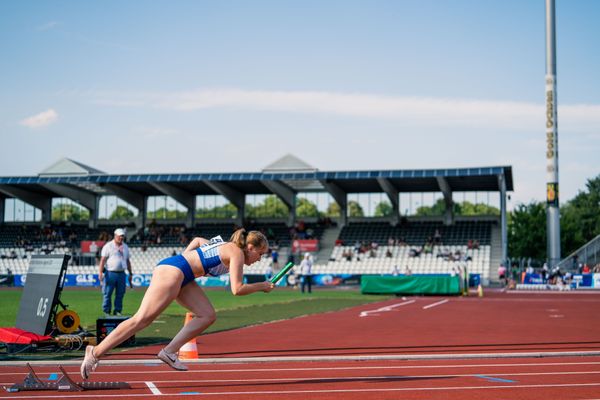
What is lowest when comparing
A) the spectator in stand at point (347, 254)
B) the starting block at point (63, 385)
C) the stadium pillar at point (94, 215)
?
the starting block at point (63, 385)

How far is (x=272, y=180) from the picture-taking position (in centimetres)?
5928

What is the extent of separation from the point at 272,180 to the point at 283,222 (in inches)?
264

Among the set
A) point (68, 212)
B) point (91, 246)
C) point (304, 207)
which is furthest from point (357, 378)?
point (304, 207)

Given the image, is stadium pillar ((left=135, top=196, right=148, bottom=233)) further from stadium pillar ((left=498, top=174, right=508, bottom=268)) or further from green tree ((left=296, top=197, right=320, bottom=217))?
green tree ((left=296, top=197, right=320, bottom=217))

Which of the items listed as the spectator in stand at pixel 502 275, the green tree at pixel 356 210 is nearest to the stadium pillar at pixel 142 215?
the green tree at pixel 356 210

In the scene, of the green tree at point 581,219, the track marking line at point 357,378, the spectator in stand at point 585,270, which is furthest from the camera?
the green tree at point 581,219

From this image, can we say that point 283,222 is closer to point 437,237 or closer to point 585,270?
point 437,237

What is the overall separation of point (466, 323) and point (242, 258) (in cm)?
1174

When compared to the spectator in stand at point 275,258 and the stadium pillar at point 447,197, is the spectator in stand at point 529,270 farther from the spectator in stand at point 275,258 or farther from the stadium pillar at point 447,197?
the spectator in stand at point 275,258

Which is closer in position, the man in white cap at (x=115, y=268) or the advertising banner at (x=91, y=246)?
the man in white cap at (x=115, y=268)

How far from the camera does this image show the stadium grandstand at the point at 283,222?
55.3 meters

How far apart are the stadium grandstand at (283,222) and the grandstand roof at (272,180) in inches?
3.2

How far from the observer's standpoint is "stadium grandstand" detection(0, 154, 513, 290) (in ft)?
182

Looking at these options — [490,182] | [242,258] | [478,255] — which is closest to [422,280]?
[478,255]
